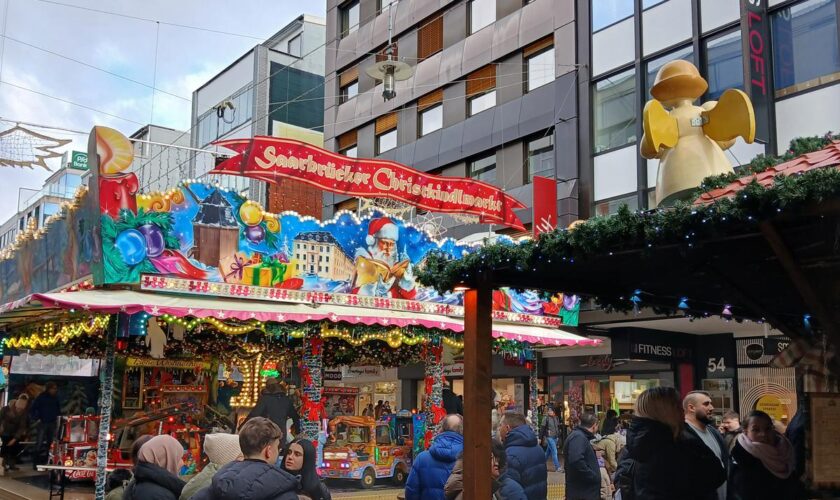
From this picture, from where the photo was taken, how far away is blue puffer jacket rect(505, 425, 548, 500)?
21.8ft

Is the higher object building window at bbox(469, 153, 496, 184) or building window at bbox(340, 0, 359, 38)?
building window at bbox(340, 0, 359, 38)

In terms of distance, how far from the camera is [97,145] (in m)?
11.5

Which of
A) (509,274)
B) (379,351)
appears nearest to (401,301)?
(379,351)

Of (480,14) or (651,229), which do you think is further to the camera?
(480,14)

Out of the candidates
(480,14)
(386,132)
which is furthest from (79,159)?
(480,14)

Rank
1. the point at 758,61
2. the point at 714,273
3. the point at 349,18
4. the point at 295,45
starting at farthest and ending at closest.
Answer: the point at 295,45, the point at 349,18, the point at 758,61, the point at 714,273

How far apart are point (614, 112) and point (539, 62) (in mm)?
3916

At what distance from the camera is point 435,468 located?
19.3 ft

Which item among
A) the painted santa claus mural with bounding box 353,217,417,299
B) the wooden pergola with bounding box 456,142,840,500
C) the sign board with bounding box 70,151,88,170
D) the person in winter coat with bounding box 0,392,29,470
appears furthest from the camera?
the sign board with bounding box 70,151,88,170

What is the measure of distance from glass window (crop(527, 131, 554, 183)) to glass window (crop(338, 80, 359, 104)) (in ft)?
34.5

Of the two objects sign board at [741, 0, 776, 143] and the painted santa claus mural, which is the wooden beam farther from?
sign board at [741, 0, 776, 143]

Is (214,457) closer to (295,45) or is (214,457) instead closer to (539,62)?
(539,62)

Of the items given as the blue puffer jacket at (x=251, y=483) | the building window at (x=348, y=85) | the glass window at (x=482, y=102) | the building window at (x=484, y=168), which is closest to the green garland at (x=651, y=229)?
the blue puffer jacket at (x=251, y=483)

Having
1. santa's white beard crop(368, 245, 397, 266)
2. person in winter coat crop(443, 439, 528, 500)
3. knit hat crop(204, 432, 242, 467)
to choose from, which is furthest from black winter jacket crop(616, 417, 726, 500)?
santa's white beard crop(368, 245, 397, 266)
